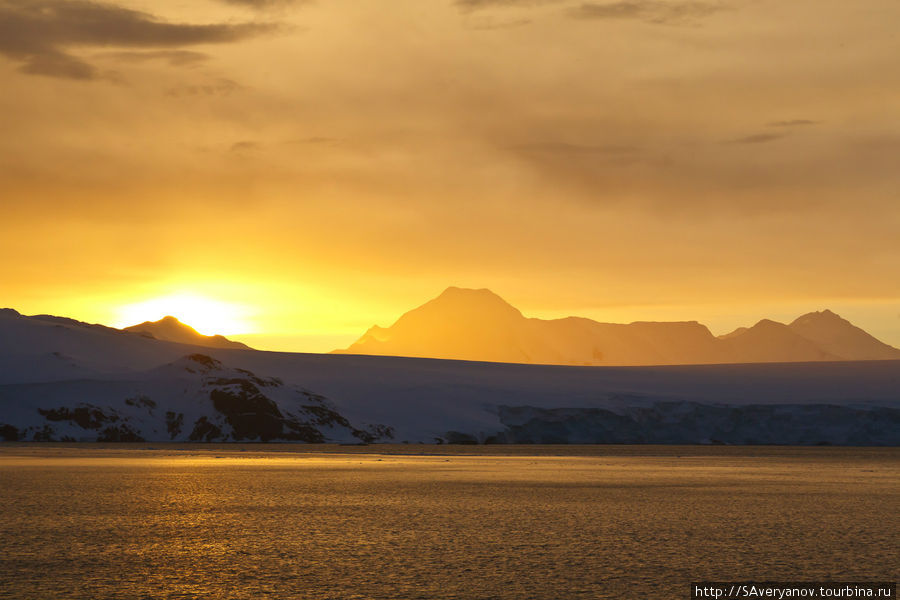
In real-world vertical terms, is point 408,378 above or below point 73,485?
above

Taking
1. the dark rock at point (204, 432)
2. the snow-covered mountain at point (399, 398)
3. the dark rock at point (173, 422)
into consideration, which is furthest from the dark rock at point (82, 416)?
the dark rock at point (204, 432)

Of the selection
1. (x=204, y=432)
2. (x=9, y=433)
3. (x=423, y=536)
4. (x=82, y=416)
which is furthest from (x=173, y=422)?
(x=423, y=536)

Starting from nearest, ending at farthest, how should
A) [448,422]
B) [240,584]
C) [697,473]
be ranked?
[240,584], [697,473], [448,422]

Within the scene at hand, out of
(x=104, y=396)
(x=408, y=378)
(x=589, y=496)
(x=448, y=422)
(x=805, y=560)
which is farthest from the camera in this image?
(x=408, y=378)

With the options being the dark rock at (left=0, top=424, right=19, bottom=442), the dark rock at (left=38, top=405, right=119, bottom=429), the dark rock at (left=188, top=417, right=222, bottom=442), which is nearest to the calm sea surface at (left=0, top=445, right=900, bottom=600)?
the dark rock at (left=0, top=424, right=19, bottom=442)

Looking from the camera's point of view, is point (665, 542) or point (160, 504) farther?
point (160, 504)

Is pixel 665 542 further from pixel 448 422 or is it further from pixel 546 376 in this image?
pixel 546 376

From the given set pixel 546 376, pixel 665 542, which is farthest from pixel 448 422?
pixel 665 542
